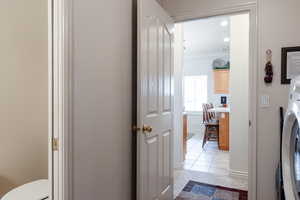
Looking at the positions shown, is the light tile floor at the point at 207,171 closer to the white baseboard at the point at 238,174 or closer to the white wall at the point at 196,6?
the white baseboard at the point at 238,174

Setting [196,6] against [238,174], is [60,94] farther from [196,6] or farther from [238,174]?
[238,174]

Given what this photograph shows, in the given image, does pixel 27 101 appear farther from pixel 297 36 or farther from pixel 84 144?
pixel 297 36

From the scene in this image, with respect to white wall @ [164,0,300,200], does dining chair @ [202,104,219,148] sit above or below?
below

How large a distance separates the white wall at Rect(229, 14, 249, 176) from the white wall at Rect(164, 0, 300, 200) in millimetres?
1118

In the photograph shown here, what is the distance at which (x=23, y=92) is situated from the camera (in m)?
1.87

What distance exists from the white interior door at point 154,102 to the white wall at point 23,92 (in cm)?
102

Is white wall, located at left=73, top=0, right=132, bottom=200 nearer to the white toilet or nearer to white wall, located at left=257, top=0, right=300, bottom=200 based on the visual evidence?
the white toilet

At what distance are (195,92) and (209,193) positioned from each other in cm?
475

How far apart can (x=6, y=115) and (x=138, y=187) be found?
4.25 ft

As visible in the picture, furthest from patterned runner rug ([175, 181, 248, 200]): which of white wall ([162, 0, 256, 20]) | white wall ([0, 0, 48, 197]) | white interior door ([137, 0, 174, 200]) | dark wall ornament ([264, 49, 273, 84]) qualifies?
white wall ([162, 0, 256, 20])

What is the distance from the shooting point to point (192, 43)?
17.7 feet

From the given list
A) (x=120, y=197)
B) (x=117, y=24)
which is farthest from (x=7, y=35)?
(x=120, y=197)

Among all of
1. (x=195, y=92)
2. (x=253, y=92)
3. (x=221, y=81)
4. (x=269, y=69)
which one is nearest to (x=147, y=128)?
(x=253, y=92)

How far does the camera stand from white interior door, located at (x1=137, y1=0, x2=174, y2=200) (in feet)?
5.34
